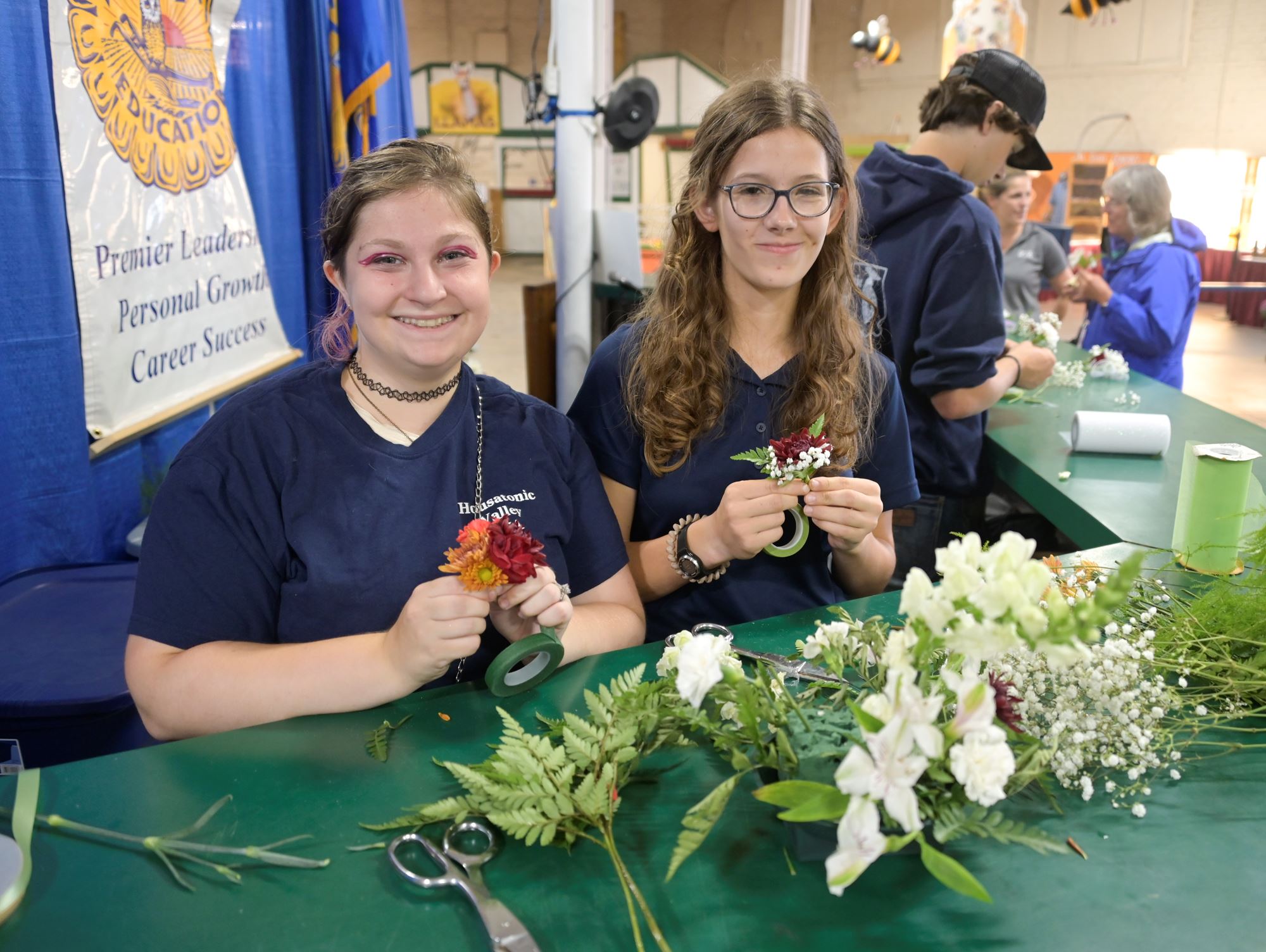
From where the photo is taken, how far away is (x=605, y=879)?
1.08 m

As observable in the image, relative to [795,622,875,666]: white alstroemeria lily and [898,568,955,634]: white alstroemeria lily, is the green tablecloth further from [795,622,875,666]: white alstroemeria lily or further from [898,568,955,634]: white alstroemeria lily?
[898,568,955,634]: white alstroemeria lily

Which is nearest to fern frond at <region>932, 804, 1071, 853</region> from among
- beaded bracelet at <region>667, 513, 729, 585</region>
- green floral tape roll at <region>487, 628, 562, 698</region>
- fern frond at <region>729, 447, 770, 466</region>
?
green floral tape roll at <region>487, 628, 562, 698</region>

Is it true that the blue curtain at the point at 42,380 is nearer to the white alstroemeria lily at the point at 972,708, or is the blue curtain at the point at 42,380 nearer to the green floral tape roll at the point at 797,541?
the green floral tape roll at the point at 797,541

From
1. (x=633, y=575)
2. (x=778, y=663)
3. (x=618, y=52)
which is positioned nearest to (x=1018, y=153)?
(x=633, y=575)

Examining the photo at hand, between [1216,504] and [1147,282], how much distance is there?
3.46 m

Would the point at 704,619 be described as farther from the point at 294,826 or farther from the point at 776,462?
the point at 294,826

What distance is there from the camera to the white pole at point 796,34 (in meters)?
9.24

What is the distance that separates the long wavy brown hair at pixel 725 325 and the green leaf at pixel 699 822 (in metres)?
1.03

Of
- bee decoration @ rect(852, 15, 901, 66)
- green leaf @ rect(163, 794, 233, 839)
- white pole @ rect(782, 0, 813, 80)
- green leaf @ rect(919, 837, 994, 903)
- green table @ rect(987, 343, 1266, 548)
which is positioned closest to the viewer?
green leaf @ rect(919, 837, 994, 903)

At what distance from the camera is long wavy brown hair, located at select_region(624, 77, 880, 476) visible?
193 centimetres

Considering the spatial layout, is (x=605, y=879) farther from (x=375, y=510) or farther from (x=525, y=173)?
(x=525, y=173)

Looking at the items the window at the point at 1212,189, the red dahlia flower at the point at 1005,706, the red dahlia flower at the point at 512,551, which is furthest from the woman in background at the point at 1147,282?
the window at the point at 1212,189

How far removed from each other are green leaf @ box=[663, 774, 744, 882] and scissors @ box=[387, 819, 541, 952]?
6.6 inches

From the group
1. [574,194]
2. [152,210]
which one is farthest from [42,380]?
[574,194]
